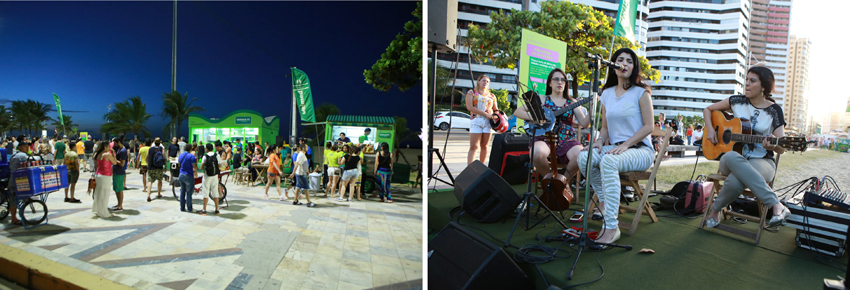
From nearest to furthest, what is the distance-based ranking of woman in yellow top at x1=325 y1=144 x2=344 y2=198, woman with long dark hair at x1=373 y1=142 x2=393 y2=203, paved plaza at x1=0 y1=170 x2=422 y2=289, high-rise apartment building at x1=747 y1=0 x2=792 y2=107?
paved plaza at x1=0 y1=170 x2=422 y2=289
high-rise apartment building at x1=747 y1=0 x2=792 y2=107
woman in yellow top at x1=325 y1=144 x2=344 y2=198
woman with long dark hair at x1=373 y1=142 x2=393 y2=203

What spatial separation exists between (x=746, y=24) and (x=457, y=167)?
3.97m

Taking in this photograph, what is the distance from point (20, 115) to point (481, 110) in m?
4.08

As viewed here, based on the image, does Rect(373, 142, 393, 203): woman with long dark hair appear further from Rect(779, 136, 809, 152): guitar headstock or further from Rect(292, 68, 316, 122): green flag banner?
Rect(779, 136, 809, 152): guitar headstock

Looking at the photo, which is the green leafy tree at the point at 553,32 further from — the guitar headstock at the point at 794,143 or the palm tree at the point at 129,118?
the palm tree at the point at 129,118

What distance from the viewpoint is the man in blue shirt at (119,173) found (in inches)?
109

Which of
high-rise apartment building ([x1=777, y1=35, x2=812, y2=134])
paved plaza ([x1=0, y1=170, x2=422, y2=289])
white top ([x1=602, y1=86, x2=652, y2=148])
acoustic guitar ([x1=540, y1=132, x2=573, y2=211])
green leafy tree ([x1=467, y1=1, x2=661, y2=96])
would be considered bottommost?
paved plaza ([x1=0, y1=170, x2=422, y2=289])

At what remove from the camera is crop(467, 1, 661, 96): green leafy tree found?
7.35 metres

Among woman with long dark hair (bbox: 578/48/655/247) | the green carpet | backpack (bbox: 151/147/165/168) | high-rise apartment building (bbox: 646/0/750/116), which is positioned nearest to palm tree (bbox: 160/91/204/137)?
backpack (bbox: 151/147/165/168)

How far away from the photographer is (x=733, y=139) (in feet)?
7.73

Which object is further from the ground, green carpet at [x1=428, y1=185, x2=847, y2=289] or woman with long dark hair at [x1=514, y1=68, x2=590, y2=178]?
woman with long dark hair at [x1=514, y1=68, x2=590, y2=178]

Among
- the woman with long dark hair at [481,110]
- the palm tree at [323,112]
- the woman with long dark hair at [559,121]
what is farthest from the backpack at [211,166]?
the woman with long dark hair at [559,121]

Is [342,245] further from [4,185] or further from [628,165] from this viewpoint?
[4,185]

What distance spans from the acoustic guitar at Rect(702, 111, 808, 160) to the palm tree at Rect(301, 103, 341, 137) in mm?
3061

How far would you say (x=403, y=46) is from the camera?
11.0 feet
